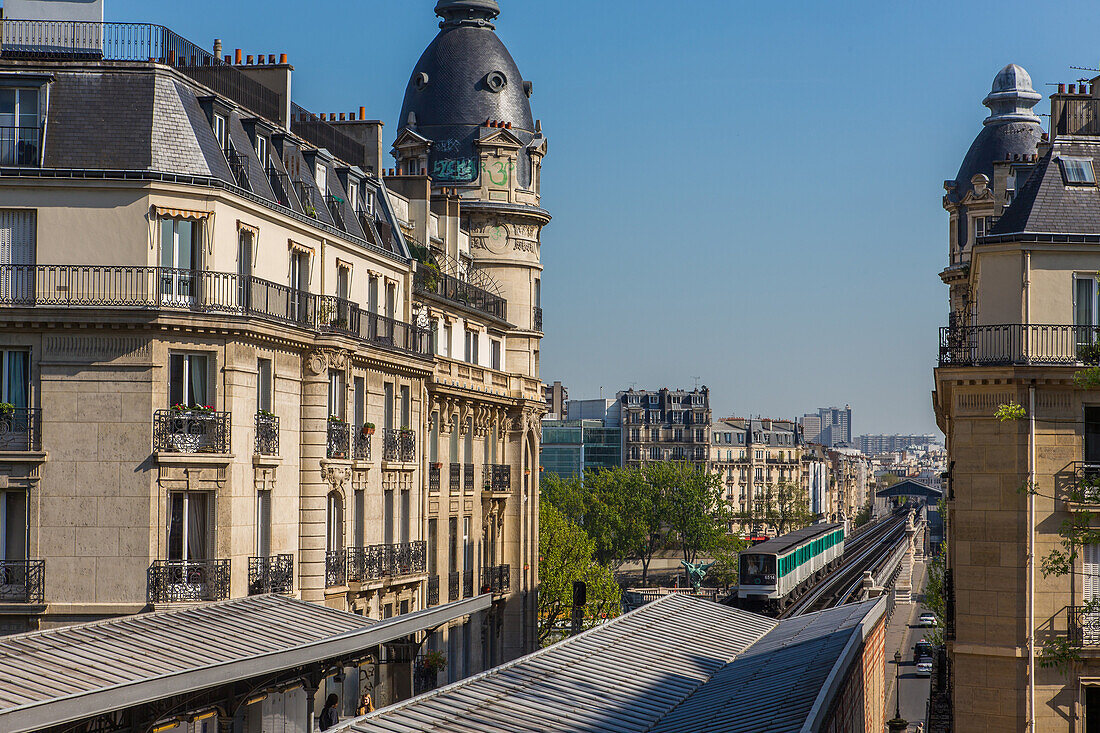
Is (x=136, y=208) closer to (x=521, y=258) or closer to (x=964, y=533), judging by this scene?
(x=964, y=533)

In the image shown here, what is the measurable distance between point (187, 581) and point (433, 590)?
17.6 metres

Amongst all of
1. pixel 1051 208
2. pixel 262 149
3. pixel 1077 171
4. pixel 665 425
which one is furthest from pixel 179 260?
pixel 665 425

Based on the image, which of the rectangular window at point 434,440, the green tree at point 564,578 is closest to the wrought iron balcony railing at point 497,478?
the rectangular window at point 434,440

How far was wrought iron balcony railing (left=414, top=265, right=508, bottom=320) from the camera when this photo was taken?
50.2 metres

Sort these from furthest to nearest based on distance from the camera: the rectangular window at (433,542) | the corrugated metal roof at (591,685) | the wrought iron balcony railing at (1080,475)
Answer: the rectangular window at (433,542) < the wrought iron balcony railing at (1080,475) < the corrugated metal roof at (591,685)

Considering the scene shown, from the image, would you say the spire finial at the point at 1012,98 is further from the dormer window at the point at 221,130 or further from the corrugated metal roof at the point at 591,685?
the dormer window at the point at 221,130

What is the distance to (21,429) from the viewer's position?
32.6 meters

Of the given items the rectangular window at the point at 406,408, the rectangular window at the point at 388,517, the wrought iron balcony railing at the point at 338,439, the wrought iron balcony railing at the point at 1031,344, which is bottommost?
the rectangular window at the point at 388,517

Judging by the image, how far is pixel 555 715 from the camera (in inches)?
933

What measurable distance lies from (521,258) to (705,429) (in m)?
133

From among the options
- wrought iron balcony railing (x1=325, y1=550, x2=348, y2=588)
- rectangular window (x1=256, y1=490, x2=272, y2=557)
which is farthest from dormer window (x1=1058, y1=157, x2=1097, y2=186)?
wrought iron balcony railing (x1=325, y1=550, x2=348, y2=588)

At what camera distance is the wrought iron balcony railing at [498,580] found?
57275 millimetres

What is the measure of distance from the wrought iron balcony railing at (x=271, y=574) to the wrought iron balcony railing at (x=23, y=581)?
4.63 m

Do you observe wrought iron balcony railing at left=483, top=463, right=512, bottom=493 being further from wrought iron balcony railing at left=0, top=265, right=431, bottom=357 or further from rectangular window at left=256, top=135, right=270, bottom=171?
wrought iron balcony railing at left=0, top=265, right=431, bottom=357
